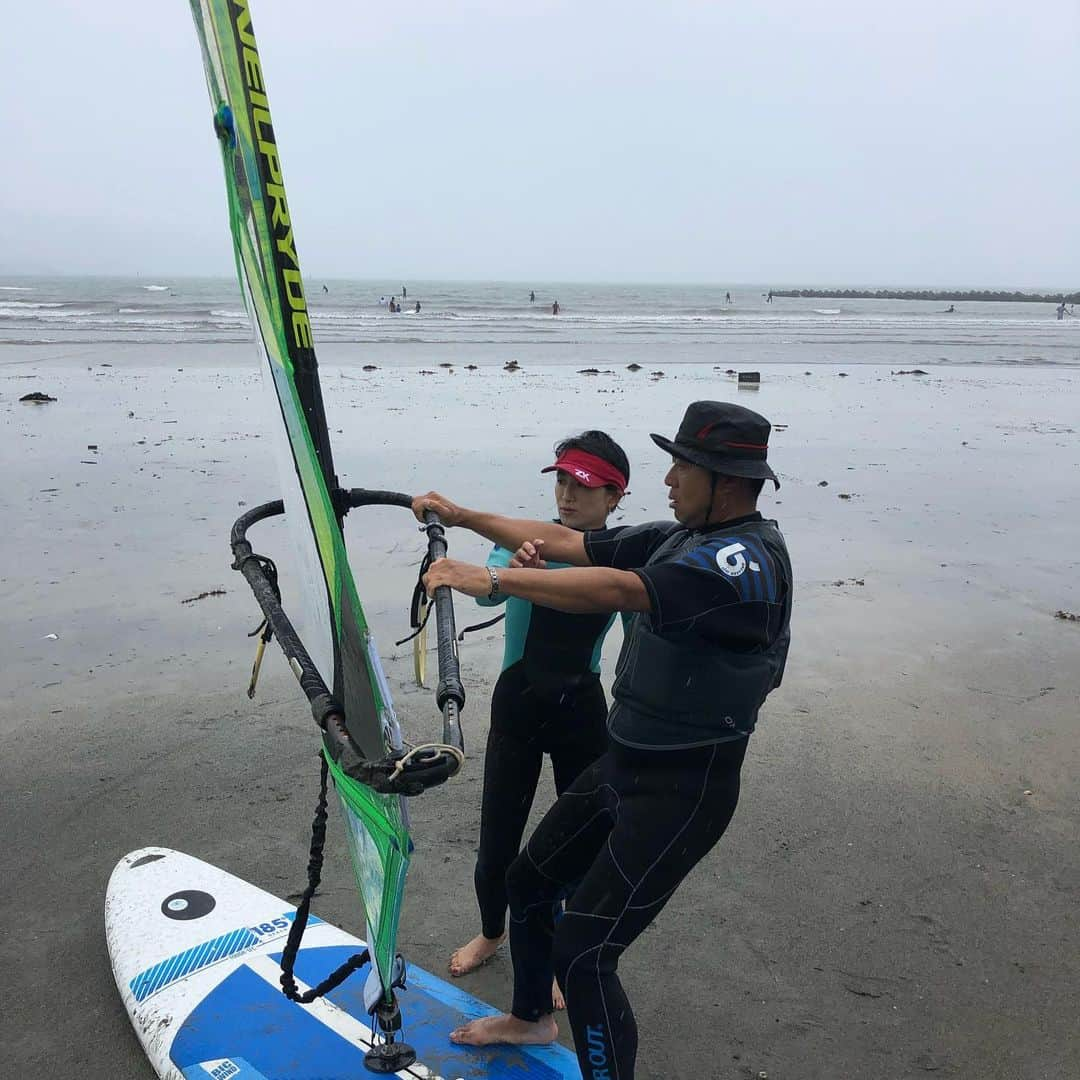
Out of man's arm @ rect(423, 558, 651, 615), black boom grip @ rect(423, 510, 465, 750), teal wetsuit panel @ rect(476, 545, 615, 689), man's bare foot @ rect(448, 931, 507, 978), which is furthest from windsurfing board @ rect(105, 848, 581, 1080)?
man's arm @ rect(423, 558, 651, 615)

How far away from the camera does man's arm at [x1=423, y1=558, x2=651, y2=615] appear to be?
2145mm

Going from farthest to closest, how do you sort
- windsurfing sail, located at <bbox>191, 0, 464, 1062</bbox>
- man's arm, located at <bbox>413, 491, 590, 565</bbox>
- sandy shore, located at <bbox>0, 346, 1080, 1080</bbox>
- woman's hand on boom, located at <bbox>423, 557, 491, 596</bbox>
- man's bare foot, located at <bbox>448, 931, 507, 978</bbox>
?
man's bare foot, located at <bbox>448, 931, 507, 978</bbox>, sandy shore, located at <bbox>0, 346, 1080, 1080</bbox>, man's arm, located at <bbox>413, 491, 590, 565</bbox>, woman's hand on boom, located at <bbox>423, 557, 491, 596</bbox>, windsurfing sail, located at <bbox>191, 0, 464, 1062</bbox>

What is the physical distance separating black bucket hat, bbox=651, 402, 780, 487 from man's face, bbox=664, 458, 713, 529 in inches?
1.5

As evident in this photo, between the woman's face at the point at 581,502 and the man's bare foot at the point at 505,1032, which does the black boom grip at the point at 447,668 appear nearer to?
the woman's face at the point at 581,502

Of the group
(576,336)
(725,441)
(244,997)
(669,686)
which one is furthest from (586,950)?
(576,336)

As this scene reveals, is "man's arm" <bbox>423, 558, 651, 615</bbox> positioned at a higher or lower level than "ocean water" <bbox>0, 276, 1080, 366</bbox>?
higher

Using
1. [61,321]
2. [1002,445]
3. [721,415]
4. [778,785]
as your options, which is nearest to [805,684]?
[778,785]

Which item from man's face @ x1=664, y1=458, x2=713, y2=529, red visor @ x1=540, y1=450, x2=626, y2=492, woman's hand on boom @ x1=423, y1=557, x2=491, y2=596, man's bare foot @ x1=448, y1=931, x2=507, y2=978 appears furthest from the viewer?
man's bare foot @ x1=448, y1=931, x2=507, y2=978

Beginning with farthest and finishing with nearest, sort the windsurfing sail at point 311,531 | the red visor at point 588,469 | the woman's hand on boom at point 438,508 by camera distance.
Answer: the red visor at point 588,469 < the woman's hand on boom at point 438,508 < the windsurfing sail at point 311,531

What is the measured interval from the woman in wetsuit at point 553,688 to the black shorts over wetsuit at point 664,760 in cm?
54

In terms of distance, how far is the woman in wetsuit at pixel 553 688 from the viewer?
3.12 metres

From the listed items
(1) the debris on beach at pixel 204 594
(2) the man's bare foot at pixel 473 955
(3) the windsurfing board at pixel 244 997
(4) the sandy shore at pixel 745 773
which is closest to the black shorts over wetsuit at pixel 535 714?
(2) the man's bare foot at pixel 473 955

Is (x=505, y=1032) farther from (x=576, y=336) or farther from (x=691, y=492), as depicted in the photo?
(x=576, y=336)

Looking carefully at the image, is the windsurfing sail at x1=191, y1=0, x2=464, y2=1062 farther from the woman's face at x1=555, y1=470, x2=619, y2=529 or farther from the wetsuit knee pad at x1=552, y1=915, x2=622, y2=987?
the woman's face at x1=555, y1=470, x2=619, y2=529
